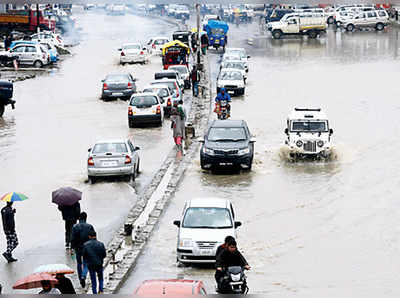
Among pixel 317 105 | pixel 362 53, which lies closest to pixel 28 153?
pixel 317 105

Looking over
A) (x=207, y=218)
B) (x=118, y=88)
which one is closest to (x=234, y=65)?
(x=118, y=88)

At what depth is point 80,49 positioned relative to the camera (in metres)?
74.2

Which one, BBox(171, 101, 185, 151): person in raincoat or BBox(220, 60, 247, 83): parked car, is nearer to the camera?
BBox(171, 101, 185, 151): person in raincoat

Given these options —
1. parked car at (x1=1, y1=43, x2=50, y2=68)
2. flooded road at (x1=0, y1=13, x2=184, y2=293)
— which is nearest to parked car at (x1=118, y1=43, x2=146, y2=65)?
flooded road at (x1=0, y1=13, x2=184, y2=293)

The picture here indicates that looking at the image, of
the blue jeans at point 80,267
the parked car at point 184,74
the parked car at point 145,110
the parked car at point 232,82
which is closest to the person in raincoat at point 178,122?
the parked car at point 145,110

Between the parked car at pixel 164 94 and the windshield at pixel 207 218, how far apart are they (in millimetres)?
20014

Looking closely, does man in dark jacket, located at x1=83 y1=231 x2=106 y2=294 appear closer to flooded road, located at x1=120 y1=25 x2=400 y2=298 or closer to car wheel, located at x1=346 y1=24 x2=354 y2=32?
flooded road, located at x1=120 y1=25 x2=400 y2=298

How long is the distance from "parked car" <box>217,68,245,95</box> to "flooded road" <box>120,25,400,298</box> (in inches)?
28.2

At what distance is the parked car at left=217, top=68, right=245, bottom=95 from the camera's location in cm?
4284

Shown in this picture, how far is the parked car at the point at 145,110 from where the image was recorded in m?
33.3

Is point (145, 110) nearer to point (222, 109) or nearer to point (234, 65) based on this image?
point (222, 109)

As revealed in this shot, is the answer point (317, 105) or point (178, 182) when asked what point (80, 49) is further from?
point (178, 182)

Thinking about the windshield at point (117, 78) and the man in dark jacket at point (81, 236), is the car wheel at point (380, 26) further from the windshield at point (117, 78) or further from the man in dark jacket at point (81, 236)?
the man in dark jacket at point (81, 236)

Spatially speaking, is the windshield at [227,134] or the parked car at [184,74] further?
the parked car at [184,74]
